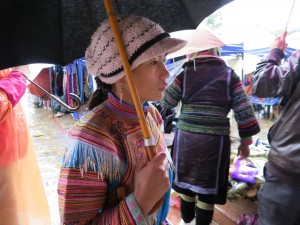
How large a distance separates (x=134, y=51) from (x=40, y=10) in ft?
1.32

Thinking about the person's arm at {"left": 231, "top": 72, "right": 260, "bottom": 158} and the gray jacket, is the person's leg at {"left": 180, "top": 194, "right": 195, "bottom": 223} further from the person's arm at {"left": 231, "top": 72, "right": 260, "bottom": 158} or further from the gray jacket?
the gray jacket

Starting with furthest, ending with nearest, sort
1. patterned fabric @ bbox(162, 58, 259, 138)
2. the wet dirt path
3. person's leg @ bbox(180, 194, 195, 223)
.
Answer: the wet dirt path < person's leg @ bbox(180, 194, 195, 223) < patterned fabric @ bbox(162, 58, 259, 138)

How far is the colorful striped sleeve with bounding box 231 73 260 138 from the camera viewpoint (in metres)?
2.17

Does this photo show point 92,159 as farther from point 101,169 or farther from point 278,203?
point 278,203

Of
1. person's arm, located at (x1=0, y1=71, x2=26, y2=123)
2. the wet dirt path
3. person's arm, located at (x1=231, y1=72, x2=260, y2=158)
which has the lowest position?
the wet dirt path

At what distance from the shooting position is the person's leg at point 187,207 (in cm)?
251

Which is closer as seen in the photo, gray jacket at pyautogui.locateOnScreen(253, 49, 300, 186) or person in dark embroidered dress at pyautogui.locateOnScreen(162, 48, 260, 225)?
gray jacket at pyautogui.locateOnScreen(253, 49, 300, 186)

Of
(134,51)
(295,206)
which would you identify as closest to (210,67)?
(295,206)

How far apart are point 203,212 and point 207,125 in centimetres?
86

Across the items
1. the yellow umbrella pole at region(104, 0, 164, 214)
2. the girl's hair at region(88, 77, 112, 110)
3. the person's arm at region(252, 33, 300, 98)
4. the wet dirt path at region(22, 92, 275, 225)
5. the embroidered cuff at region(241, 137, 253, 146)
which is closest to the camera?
the yellow umbrella pole at region(104, 0, 164, 214)

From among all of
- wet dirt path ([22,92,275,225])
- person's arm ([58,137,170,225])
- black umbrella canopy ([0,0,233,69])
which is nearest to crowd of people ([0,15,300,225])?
person's arm ([58,137,170,225])

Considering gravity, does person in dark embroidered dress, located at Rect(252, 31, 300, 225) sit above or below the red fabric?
below

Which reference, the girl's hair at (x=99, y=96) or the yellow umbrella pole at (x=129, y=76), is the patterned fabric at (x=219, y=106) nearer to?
the girl's hair at (x=99, y=96)

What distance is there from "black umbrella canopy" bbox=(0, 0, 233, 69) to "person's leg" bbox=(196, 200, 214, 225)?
1748 millimetres
